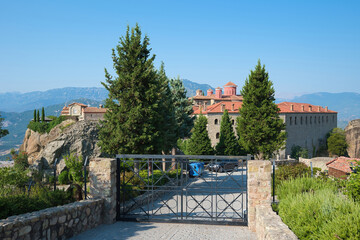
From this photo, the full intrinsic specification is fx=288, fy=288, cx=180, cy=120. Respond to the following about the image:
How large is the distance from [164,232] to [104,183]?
2555 mm

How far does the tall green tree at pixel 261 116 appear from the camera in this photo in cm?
3441

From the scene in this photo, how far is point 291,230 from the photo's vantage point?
6.07m

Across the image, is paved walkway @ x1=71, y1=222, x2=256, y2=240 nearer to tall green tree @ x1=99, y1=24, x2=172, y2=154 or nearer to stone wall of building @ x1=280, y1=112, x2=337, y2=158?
tall green tree @ x1=99, y1=24, x2=172, y2=154

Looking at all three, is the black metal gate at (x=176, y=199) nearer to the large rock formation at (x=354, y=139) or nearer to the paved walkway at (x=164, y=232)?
the paved walkway at (x=164, y=232)

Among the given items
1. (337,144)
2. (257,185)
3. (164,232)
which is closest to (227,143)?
(257,185)

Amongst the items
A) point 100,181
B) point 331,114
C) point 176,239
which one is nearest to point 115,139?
point 100,181

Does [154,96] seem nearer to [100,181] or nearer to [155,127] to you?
[155,127]

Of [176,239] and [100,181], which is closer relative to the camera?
[176,239]

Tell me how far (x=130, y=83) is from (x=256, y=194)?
397 inches

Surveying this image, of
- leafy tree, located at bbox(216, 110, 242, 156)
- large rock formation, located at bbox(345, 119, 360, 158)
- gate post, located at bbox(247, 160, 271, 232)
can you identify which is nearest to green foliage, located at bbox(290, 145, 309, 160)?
large rock formation, located at bbox(345, 119, 360, 158)

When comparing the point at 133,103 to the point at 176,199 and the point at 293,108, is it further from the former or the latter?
the point at 293,108

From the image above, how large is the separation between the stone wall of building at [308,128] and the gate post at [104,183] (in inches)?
2393

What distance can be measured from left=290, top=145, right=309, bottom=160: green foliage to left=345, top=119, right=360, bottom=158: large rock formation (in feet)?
48.3

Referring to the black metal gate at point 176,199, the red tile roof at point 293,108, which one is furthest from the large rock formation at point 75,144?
the red tile roof at point 293,108
